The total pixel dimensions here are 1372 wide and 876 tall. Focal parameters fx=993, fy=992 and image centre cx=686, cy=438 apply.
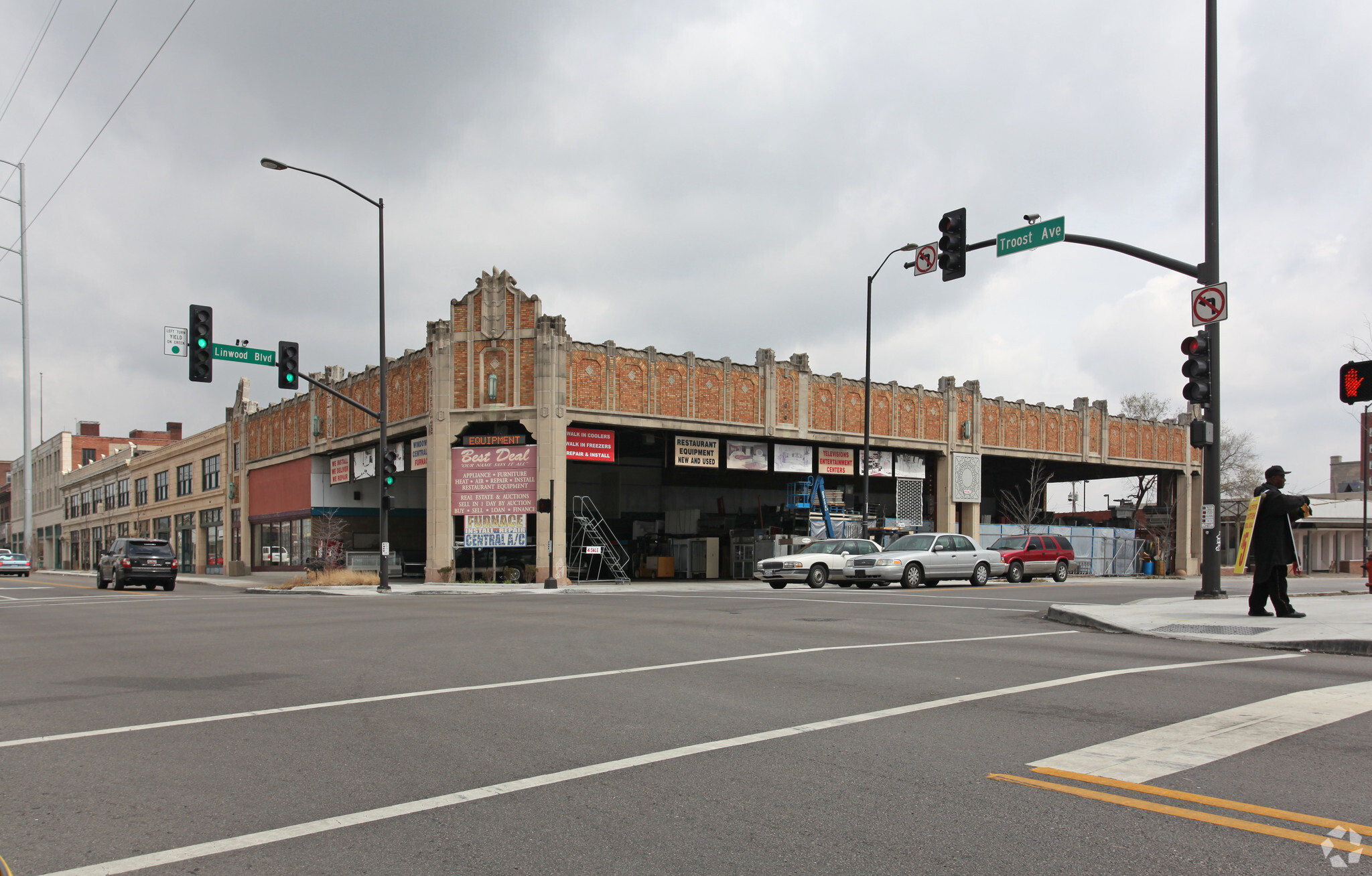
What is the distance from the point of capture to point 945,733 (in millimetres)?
6773

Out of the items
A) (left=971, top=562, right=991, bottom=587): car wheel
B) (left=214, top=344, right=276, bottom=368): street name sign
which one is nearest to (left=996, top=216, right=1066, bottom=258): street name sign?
(left=971, top=562, right=991, bottom=587): car wheel

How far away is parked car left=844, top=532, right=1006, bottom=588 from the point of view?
1115 inches

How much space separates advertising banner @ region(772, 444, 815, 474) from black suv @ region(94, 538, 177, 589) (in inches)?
923

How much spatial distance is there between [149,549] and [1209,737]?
35449mm

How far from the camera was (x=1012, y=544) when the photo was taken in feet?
112

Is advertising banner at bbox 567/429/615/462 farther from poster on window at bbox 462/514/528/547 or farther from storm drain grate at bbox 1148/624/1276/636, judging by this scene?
storm drain grate at bbox 1148/624/1276/636

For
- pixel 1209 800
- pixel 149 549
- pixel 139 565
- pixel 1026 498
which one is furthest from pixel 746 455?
pixel 1209 800

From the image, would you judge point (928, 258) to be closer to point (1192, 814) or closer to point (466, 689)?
point (466, 689)

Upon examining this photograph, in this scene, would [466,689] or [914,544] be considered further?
[914,544]

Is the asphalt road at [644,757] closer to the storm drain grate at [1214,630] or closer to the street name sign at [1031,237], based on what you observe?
the storm drain grate at [1214,630]

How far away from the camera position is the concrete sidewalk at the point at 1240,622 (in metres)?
11.5

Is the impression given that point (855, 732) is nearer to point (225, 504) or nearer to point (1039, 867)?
point (1039, 867)

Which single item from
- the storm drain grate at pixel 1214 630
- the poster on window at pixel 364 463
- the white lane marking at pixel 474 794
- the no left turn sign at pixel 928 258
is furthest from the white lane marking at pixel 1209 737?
the poster on window at pixel 364 463

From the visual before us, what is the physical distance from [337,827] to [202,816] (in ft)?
2.68
